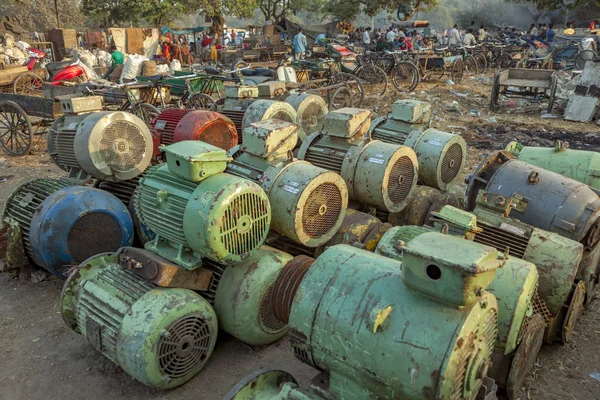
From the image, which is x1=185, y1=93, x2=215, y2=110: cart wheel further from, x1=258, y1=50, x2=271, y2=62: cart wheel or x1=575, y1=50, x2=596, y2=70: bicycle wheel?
x1=258, y1=50, x2=271, y2=62: cart wheel

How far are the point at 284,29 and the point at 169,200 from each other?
83.9ft

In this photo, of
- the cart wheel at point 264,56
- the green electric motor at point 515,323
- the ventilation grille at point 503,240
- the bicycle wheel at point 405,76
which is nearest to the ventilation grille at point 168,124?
the green electric motor at point 515,323

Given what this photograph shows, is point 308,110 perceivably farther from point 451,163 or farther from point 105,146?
point 105,146

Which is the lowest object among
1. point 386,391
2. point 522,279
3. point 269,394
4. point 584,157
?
point 269,394

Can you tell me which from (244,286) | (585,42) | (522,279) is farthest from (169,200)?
(585,42)

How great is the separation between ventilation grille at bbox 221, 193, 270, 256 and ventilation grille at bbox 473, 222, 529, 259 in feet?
4.98

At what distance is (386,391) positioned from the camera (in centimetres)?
195

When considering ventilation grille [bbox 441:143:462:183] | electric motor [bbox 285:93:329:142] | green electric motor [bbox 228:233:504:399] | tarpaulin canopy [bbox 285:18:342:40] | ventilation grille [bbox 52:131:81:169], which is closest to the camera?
Result: green electric motor [bbox 228:233:504:399]

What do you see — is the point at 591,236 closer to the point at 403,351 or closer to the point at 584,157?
the point at 584,157

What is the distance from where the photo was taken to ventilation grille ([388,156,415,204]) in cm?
403

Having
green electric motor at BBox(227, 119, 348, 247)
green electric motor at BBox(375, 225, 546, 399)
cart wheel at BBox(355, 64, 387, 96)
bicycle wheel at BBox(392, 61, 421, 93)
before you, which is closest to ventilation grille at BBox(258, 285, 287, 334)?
green electric motor at BBox(227, 119, 348, 247)

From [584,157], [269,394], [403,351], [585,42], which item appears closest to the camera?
[403,351]

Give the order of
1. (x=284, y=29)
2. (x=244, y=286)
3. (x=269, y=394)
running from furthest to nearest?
1. (x=284, y=29)
2. (x=244, y=286)
3. (x=269, y=394)

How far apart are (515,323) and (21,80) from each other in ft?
43.6
